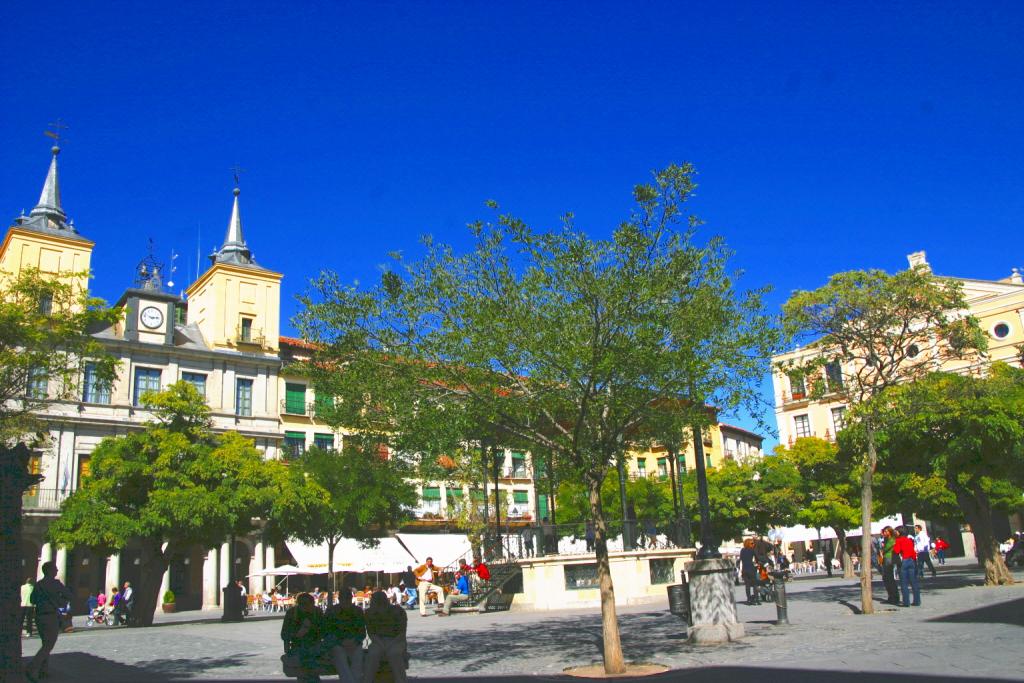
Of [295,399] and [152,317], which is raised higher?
[152,317]

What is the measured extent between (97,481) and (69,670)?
14.7m

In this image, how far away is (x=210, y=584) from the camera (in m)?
39.0

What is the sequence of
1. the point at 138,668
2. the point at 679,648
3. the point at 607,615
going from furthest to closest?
the point at 138,668 → the point at 679,648 → the point at 607,615

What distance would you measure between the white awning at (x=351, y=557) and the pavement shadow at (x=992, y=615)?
2684 centimetres

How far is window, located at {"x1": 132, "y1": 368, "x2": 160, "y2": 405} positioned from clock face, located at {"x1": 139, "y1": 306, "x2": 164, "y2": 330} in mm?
2254

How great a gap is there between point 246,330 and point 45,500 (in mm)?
12799

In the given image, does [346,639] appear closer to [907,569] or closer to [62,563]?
[907,569]

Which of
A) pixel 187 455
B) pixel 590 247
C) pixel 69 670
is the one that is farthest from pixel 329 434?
pixel 590 247

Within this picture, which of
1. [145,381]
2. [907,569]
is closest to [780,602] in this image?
[907,569]

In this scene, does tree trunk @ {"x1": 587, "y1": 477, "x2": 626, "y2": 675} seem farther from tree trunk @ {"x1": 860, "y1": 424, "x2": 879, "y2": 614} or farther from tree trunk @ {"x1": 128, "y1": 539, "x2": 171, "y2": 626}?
tree trunk @ {"x1": 128, "y1": 539, "x2": 171, "y2": 626}

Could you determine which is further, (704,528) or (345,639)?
(704,528)

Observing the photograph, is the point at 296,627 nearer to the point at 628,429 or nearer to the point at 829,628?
the point at 628,429

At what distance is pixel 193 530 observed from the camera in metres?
25.6

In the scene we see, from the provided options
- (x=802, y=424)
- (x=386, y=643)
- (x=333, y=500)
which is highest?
(x=802, y=424)
